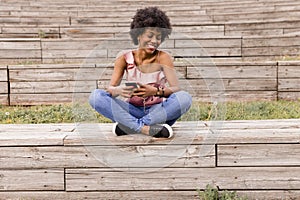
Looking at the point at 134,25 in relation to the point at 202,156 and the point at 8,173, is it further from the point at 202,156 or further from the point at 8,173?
the point at 8,173

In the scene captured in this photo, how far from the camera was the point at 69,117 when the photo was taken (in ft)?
13.5

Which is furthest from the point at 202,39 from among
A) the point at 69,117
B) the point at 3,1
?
the point at 3,1

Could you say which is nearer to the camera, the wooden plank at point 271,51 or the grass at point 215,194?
the grass at point 215,194

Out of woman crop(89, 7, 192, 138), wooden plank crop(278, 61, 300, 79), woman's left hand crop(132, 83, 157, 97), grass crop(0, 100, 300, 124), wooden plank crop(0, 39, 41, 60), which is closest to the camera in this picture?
woman's left hand crop(132, 83, 157, 97)

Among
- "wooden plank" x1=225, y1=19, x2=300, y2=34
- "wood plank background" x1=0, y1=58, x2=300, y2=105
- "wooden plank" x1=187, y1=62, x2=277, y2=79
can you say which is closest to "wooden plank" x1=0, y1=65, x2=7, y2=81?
"wood plank background" x1=0, y1=58, x2=300, y2=105

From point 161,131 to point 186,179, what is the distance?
1.08 ft

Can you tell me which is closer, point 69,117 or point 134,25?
point 134,25

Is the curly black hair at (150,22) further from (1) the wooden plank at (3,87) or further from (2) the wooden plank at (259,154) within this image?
(1) the wooden plank at (3,87)

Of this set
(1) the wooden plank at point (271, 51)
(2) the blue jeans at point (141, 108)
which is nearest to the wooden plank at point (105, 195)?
(2) the blue jeans at point (141, 108)

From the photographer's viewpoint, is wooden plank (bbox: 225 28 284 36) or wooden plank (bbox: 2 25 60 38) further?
wooden plank (bbox: 2 25 60 38)

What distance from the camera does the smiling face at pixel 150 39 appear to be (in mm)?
2670

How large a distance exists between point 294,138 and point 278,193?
341 mm

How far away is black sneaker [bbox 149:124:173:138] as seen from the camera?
8.90ft

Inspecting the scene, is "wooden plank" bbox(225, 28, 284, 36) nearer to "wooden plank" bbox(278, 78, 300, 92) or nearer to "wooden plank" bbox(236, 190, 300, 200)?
"wooden plank" bbox(278, 78, 300, 92)
